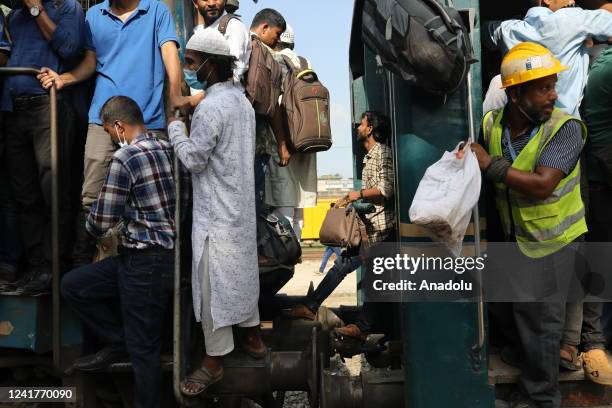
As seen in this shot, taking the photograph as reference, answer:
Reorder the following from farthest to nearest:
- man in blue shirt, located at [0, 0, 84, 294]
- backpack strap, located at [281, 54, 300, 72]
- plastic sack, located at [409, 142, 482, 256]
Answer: backpack strap, located at [281, 54, 300, 72]
man in blue shirt, located at [0, 0, 84, 294]
plastic sack, located at [409, 142, 482, 256]

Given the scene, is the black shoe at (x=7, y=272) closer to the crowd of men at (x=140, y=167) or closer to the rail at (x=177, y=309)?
the crowd of men at (x=140, y=167)

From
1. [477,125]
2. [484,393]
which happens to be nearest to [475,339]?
[484,393]

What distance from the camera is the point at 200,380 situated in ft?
9.92

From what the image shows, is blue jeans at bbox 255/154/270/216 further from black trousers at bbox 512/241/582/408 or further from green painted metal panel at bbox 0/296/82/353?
black trousers at bbox 512/241/582/408

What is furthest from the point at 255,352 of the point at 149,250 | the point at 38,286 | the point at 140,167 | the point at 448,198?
the point at 448,198

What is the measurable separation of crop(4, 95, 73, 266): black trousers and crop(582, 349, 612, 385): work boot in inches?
111

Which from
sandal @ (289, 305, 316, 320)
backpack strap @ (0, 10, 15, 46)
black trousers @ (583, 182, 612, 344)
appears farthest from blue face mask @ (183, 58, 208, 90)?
black trousers @ (583, 182, 612, 344)

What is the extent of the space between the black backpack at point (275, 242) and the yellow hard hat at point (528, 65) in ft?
4.70

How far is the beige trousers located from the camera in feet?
9.84

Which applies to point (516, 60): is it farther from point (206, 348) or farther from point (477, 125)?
point (206, 348)

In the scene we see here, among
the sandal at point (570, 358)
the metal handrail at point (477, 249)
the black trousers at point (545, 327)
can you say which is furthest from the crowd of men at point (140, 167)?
the sandal at point (570, 358)

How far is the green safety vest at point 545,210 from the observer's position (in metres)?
2.87

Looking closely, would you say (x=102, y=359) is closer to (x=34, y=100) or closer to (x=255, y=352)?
(x=255, y=352)

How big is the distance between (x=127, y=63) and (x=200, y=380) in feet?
5.90
